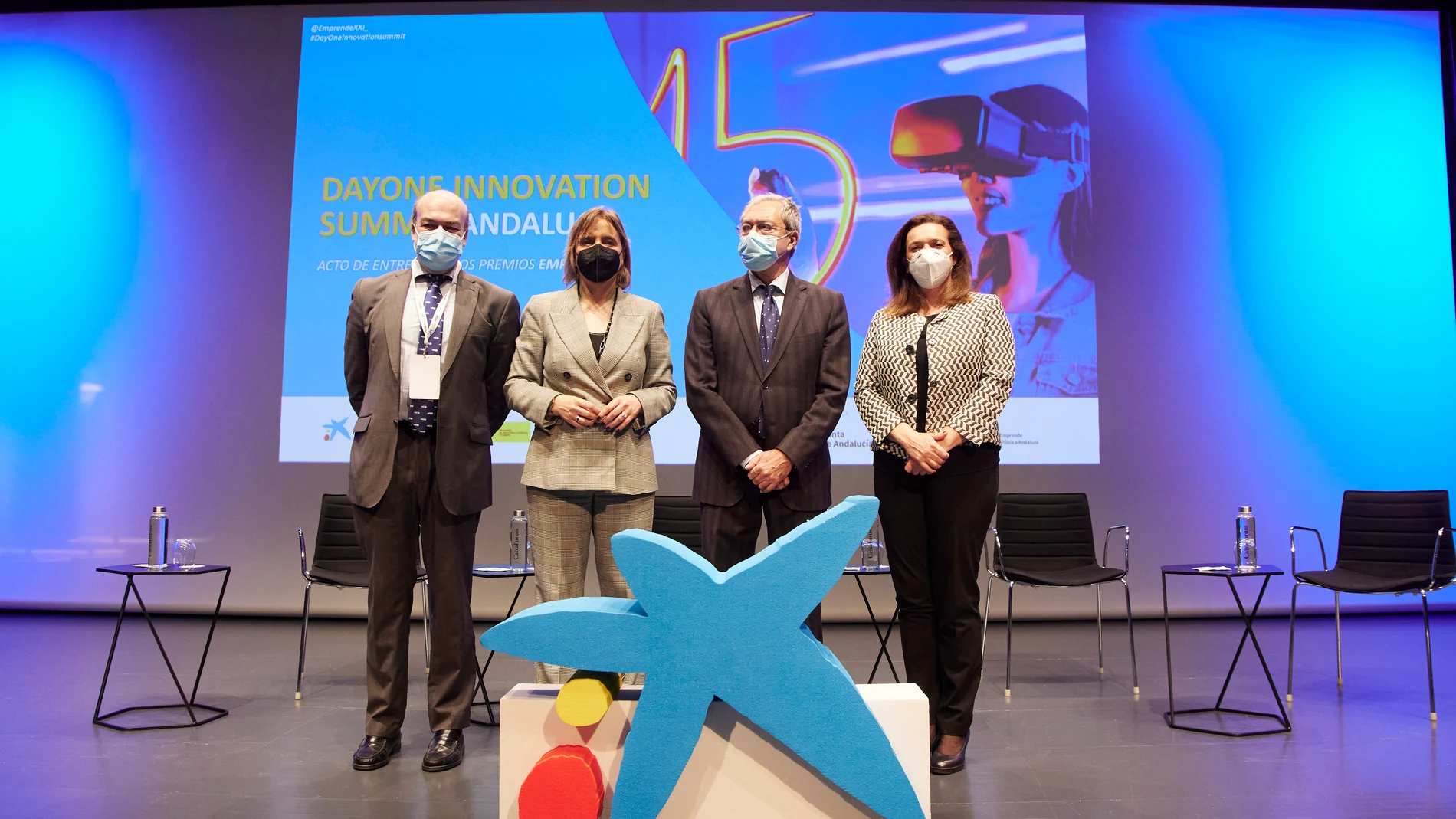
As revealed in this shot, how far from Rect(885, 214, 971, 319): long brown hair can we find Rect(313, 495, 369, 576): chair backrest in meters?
2.50

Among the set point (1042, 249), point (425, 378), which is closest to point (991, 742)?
point (425, 378)

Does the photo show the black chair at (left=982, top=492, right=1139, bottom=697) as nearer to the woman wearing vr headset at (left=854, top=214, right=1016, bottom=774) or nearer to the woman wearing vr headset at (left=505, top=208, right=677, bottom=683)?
the woman wearing vr headset at (left=854, top=214, right=1016, bottom=774)

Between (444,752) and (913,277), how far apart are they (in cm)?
194

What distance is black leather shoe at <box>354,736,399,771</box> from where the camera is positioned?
8.27ft

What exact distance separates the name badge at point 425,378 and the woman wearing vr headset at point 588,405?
0.20m

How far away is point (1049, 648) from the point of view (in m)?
4.40

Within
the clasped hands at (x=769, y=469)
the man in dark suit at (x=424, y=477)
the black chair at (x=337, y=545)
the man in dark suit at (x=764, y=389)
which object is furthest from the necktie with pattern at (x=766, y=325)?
the black chair at (x=337, y=545)

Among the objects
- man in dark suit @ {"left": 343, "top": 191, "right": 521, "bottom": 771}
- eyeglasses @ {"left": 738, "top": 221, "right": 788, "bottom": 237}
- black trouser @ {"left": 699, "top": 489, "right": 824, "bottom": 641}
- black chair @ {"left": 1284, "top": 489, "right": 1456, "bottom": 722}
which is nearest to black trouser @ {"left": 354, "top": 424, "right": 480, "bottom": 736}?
man in dark suit @ {"left": 343, "top": 191, "right": 521, "bottom": 771}

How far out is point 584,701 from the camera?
5.46ft

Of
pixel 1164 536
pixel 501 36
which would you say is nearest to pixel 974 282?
pixel 1164 536

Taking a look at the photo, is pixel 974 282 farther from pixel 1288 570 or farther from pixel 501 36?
pixel 501 36

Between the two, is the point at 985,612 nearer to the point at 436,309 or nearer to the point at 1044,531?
the point at 1044,531

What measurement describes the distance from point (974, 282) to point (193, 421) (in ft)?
15.0

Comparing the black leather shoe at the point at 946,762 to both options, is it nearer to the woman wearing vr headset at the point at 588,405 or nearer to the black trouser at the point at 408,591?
the woman wearing vr headset at the point at 588,405
